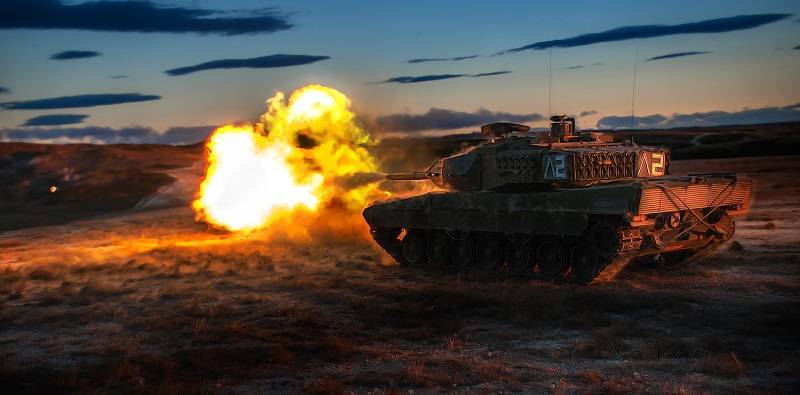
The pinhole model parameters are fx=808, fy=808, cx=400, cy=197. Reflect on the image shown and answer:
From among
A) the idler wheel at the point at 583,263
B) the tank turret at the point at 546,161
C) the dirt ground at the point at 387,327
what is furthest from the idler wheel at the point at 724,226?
the idler wheel at the point at 583,263

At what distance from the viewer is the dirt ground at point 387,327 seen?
33.7 feet

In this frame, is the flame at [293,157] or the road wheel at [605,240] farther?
the flame at [293,157]

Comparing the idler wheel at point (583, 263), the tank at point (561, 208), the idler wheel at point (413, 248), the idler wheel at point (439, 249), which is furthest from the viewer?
the idler wheel at point (413, 248)

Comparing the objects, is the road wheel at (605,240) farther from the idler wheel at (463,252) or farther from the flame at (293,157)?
the flame at (293,157)

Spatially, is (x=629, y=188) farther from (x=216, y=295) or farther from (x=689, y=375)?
(x=216, y=295)

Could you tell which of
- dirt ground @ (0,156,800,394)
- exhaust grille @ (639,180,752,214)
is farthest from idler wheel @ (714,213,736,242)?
dirt ground @ (0,156,800,394)

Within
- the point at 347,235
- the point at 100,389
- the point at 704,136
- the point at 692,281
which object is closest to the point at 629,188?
the point at 692,281

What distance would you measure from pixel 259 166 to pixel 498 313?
16.9 m

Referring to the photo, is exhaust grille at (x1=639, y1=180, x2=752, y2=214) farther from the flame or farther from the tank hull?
the flame

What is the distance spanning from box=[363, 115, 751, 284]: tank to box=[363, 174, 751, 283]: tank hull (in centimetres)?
2

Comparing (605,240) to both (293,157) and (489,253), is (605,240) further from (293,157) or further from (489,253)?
(293,157)

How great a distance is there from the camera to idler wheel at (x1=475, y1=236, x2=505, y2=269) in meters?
19.3

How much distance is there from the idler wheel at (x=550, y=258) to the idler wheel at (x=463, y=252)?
195 cm

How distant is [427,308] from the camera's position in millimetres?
15266
